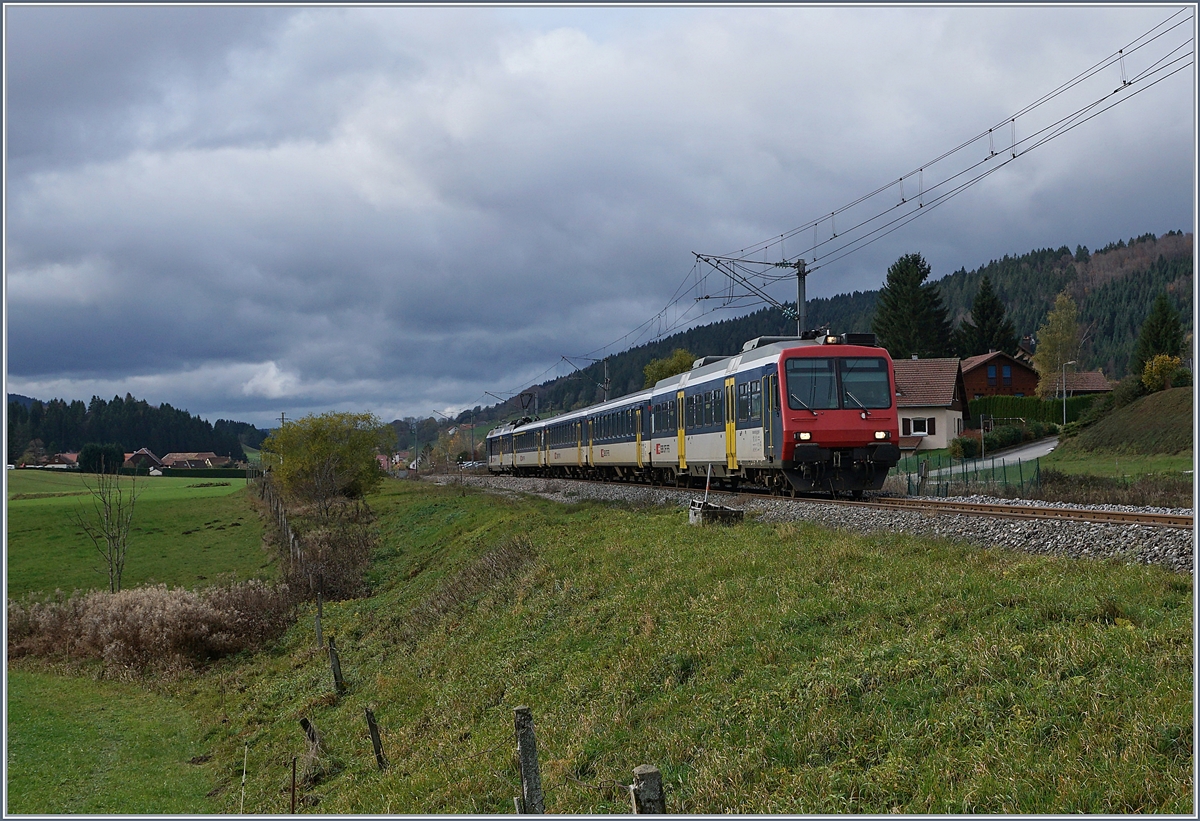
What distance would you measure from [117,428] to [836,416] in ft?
400

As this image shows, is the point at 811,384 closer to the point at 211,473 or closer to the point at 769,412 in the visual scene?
the point at 769,412

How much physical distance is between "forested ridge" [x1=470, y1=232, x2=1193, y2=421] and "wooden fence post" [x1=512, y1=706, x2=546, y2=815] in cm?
13369

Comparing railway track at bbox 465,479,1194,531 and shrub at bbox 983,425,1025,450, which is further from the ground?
shrub at bbox 983,425,1025,450

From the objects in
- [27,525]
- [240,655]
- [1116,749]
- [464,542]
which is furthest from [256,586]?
[27,525]

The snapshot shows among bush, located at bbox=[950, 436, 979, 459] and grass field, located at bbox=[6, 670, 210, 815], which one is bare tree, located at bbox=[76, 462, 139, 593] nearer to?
grass field, located at bbox=[6, 670, 210, 815]

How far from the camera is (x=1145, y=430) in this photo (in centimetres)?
4269

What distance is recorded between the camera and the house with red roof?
60.8 m

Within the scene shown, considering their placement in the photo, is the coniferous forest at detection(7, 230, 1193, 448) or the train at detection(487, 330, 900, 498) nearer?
the train at detection(487, 330, 900, 498)

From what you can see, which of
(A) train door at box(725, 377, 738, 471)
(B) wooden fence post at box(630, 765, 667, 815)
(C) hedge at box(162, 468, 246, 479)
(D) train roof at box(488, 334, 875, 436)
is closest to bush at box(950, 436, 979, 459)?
(D) train roof at box(488, 334, 875, 436)

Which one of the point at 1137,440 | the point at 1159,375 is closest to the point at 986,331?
the point at 1159,375

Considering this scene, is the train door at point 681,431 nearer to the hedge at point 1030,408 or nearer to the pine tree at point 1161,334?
the hedge at point 1030,408

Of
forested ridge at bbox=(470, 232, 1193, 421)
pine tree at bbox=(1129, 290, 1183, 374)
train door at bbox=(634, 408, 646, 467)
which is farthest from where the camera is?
forested ridge at bbox=(470, 232, 1193, 421)

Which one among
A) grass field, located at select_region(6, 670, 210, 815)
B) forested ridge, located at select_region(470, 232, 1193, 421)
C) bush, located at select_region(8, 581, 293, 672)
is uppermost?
forested ridge, located at select_region(470, 232, 1193, 421)

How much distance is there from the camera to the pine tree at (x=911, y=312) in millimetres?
80062
